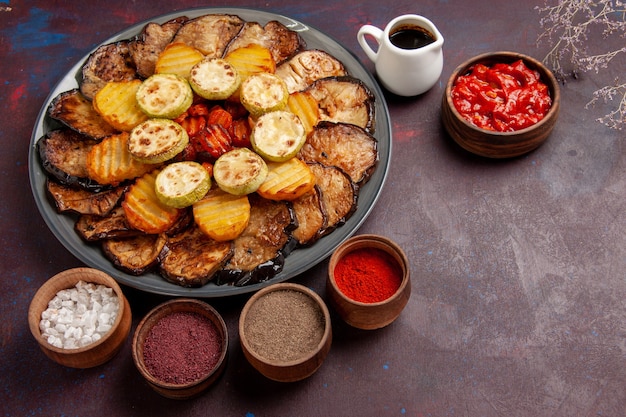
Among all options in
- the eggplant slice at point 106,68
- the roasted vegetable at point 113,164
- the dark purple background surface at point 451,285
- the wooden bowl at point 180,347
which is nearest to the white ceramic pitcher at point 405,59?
the dark purple background surface at point 451,285

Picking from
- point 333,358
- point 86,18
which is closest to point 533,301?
point 333,358

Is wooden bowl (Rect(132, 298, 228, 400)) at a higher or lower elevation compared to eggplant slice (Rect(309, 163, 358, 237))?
lower

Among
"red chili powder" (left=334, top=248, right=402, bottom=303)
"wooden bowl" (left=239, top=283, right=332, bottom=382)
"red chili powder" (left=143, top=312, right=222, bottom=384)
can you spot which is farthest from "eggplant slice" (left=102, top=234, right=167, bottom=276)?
"red chili powder" (left=334, top=248, right=402, bottom=303)

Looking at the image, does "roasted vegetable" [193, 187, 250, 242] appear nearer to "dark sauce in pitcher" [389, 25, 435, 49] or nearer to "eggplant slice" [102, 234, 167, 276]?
"eggplant slice" [102, 234, 167, 276]

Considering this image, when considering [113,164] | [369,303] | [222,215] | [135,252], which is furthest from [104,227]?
[369,303]

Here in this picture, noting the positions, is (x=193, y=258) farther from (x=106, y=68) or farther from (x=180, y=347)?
(x=106, y=68)

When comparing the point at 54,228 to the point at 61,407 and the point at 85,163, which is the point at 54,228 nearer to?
the point at 85,163
